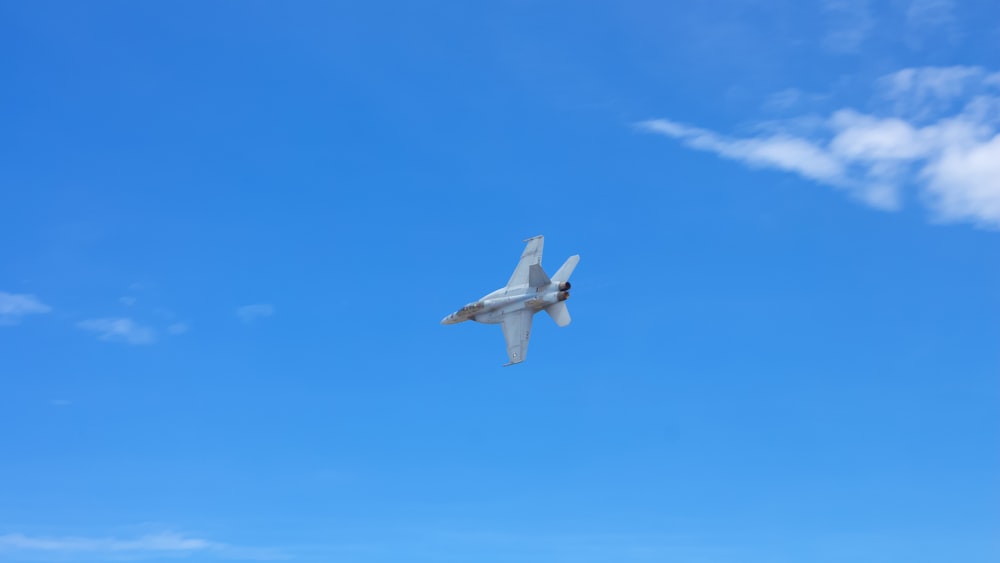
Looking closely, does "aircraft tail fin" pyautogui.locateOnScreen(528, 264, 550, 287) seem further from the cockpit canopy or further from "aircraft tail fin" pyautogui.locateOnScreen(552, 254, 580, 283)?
the cockpit canopy

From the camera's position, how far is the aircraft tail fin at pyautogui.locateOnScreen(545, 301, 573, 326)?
137 m

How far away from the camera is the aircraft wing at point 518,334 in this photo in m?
140

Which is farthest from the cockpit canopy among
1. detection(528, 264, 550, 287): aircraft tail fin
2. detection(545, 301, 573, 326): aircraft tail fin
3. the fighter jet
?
detection(545, 301, 573, 326): aircraft tail fin

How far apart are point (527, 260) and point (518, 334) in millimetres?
12575

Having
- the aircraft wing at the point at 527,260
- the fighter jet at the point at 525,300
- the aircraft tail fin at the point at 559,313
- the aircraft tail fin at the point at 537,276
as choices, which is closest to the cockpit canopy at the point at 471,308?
the fighter jet at the point at 525,300

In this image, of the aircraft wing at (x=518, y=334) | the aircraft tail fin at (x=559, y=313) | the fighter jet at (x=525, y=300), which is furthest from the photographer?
the aircraft wing at (x=518, y=334)

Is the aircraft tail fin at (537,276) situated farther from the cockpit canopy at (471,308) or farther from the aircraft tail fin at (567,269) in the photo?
the cockpit canopy at (471,308)

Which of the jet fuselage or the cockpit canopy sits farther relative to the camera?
the cockpit canopy

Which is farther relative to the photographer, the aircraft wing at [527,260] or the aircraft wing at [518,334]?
the aircraft wing at [527,260]

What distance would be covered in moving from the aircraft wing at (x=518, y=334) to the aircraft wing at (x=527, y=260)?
230 inches

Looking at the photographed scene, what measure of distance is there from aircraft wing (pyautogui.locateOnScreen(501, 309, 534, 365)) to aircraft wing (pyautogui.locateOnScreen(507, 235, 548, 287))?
5.84 meters

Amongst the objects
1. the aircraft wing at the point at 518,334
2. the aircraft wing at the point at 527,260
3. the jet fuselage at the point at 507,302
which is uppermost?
the aircraft wing at the point at 527,260

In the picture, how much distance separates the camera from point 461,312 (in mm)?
151125

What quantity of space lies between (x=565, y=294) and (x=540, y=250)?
11252 millimetres
